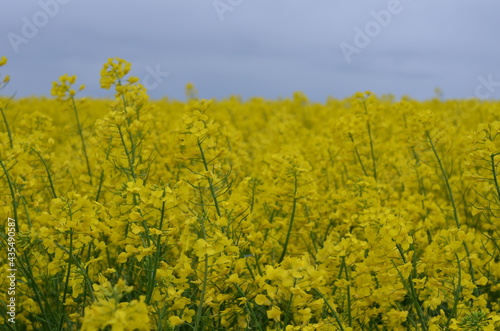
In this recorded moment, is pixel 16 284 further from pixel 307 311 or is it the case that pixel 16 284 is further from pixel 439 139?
pixel 439 139

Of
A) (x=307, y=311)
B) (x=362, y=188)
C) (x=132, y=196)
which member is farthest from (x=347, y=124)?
(x=307, y=311)

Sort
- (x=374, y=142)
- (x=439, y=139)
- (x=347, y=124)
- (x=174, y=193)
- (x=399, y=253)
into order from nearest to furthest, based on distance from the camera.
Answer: (x=174, y=193)
(x=399, y=253)
(x=439, y=139)
(x=347, y=124)
(x=374, y=142)

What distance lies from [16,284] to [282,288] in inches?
68.5

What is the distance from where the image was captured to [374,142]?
4.95m

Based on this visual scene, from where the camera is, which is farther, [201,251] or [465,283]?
[465,283]

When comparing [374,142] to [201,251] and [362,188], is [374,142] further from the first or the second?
[201,251]

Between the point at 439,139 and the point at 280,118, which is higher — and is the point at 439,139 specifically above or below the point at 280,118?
below

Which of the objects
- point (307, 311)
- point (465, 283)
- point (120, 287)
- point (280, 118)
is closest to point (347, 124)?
point (465, 283)

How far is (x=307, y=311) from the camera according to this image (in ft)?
6.73

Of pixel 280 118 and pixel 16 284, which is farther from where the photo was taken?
pixel 280 118

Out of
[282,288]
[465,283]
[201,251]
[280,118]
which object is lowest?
[465,283]

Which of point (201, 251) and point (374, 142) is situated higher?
point (374, 142)

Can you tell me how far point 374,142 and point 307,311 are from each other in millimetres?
3105

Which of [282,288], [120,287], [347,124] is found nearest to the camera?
[120,287]
